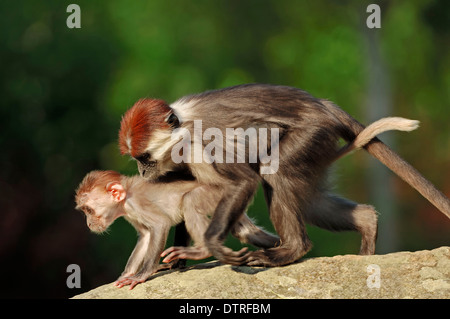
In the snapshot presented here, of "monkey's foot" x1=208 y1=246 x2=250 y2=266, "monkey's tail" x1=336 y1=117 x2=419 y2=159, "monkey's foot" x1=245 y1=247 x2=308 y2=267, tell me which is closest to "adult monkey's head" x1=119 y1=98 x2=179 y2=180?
"monkey's foot" x1=208 y1=246 x2=250 y2=266

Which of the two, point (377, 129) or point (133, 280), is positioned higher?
point (377, 129)

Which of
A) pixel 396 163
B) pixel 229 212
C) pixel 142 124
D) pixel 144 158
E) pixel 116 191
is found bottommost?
pixel 229 212

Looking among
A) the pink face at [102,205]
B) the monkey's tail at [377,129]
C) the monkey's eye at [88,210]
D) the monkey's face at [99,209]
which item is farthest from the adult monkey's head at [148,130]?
the monkey's tail at [377,129]

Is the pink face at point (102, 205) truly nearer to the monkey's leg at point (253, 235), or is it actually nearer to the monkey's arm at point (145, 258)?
the monkey's arm at point (145, 258)

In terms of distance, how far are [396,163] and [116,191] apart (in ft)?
9.06

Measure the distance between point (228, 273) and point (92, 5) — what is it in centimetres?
1108

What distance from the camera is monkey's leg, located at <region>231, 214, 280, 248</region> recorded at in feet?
24.0

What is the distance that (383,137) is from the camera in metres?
16.2

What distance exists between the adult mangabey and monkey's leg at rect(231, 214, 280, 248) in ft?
1.78

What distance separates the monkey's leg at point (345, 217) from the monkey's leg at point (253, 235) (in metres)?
0.45

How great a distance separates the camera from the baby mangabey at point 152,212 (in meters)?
6.68

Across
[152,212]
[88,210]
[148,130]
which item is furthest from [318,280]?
[88,210]

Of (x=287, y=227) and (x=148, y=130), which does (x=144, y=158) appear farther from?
(x=287, y=227)

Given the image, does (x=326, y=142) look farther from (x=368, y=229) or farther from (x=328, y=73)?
(x=328, y=73)
